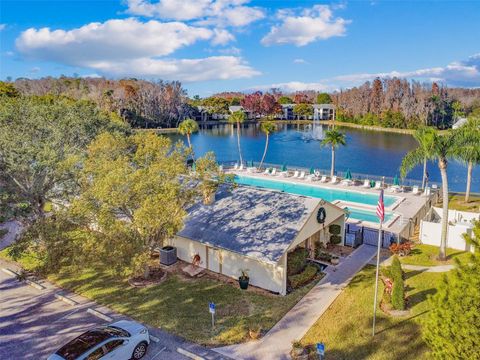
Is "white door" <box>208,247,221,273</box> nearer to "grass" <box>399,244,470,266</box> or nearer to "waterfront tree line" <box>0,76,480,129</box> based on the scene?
"grass" <box>399,244,470,266</box>

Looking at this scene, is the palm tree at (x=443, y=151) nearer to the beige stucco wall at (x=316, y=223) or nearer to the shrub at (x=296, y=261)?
the beige stucco wall at (x=316, y=223)

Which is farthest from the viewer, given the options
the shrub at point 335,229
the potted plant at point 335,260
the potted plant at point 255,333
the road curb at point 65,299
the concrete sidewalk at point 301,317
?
the shrub at point 335,229

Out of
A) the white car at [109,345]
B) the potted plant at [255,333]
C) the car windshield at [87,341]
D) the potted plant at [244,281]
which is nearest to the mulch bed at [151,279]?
the potted plant at [244,281]

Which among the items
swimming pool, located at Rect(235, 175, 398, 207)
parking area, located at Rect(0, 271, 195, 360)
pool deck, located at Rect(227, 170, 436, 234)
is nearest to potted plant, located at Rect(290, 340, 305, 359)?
parking area, located at Rect(0, 271, 195, 360)

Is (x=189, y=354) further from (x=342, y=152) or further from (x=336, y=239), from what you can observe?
(x=342, y=152)

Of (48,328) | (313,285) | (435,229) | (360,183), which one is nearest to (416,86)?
(360,183)

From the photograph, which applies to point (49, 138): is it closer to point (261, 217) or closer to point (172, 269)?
point (172, 269)
